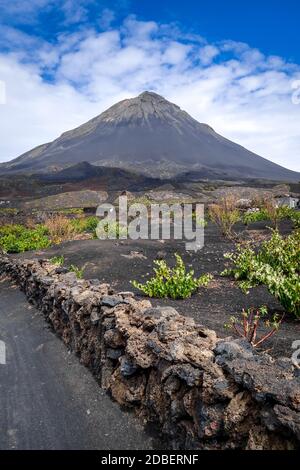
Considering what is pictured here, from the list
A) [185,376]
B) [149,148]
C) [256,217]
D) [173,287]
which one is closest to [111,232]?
[256,217]

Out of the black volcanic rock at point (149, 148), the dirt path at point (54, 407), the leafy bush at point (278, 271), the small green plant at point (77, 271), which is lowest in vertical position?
the dirt path at point (54, 407)

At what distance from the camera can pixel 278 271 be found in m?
6.84

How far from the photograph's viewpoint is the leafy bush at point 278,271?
568 cm

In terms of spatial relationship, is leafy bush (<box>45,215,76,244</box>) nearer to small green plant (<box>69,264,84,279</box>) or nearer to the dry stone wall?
small green plant (<box>69,264,84,279</box>)

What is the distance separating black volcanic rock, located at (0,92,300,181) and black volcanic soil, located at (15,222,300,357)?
9200cm

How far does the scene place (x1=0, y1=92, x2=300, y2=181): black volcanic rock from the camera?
13050 centimetres

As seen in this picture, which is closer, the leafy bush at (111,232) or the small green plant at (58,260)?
the small green plant at (58,260)

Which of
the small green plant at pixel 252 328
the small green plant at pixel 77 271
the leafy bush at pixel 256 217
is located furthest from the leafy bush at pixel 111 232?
the small green plant at pixel 252 328

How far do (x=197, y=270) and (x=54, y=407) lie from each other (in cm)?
617

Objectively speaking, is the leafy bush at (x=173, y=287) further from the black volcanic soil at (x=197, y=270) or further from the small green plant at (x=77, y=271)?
the small green plant at (x=77, y=271)

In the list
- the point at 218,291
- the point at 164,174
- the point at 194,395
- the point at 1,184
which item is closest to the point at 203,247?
the point at 218,291

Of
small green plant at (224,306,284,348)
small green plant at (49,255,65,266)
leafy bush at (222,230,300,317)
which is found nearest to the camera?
small green plant at (224,306,284,348)

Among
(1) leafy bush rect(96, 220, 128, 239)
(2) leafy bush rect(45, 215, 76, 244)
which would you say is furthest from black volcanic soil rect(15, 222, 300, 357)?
(2) leafy bush rect(45, 215, 76, 244)

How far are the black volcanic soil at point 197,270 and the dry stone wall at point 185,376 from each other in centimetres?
120
